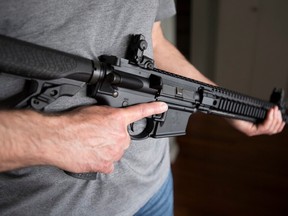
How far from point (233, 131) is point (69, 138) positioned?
2192 mm

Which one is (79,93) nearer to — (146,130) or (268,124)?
(146,130)

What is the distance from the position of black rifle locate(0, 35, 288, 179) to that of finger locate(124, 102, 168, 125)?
0.08ft

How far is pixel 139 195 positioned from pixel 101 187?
126 mm

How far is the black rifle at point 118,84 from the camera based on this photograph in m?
0.41

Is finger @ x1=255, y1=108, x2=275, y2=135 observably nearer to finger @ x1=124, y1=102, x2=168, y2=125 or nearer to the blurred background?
finger @ x1=124, y1=102, x2=168, y2=125

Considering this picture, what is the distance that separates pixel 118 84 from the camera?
21.7 inches

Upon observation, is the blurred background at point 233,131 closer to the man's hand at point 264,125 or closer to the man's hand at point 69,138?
the man's hand at point 264,125

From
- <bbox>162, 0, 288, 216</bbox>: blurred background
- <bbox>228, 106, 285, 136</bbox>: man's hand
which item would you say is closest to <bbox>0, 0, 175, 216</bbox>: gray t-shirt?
<bbox>228, 106, 285, 136</bbox>: man's hand

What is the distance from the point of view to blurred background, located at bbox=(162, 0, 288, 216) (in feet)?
5.55

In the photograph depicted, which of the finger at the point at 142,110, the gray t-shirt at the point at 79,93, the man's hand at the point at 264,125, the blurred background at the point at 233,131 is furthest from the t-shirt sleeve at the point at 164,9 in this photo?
the blurred background at the point at 233,131

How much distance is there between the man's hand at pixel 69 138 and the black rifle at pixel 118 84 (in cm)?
3

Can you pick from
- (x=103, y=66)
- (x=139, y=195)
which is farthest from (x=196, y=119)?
(x=103, y=66)

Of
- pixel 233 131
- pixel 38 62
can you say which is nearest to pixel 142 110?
pixel 38 62

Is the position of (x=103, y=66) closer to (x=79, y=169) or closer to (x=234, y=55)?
(x=79, y=169)
